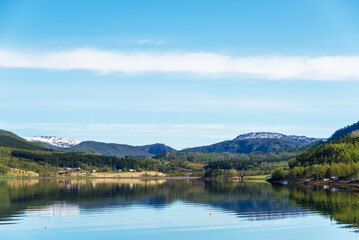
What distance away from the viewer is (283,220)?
256 feet

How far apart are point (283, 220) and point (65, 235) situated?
39.1m

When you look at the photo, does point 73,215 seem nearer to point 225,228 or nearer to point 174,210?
point 174,210

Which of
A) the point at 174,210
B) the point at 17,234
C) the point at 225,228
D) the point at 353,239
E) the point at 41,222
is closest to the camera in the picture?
the point at 353,239

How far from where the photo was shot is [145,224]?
74.3 meters

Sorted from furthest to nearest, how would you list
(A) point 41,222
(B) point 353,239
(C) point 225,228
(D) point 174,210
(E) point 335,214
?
(D) point 174,210 → (E) point 335,214 → (A) point 41,222 → (C) point 225,228 → (B) point 353,239

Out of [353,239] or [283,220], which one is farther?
[283,220]

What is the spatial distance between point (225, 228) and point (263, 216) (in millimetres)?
16863

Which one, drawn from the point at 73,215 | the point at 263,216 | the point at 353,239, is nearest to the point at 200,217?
the point at 263,216

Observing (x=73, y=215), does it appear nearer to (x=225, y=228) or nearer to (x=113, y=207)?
(x=113, y=207)

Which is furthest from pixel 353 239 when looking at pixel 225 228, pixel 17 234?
pixel 17 234

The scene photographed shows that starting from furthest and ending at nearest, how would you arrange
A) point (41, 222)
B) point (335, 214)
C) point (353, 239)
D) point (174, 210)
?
point (174, 210)
point (335, 214)
point (41, 222)
point (353, 239)

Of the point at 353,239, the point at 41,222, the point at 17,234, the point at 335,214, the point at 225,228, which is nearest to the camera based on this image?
the point at 353,239

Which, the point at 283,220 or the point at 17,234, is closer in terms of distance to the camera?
the point at 17,234

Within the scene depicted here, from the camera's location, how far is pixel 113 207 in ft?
328
